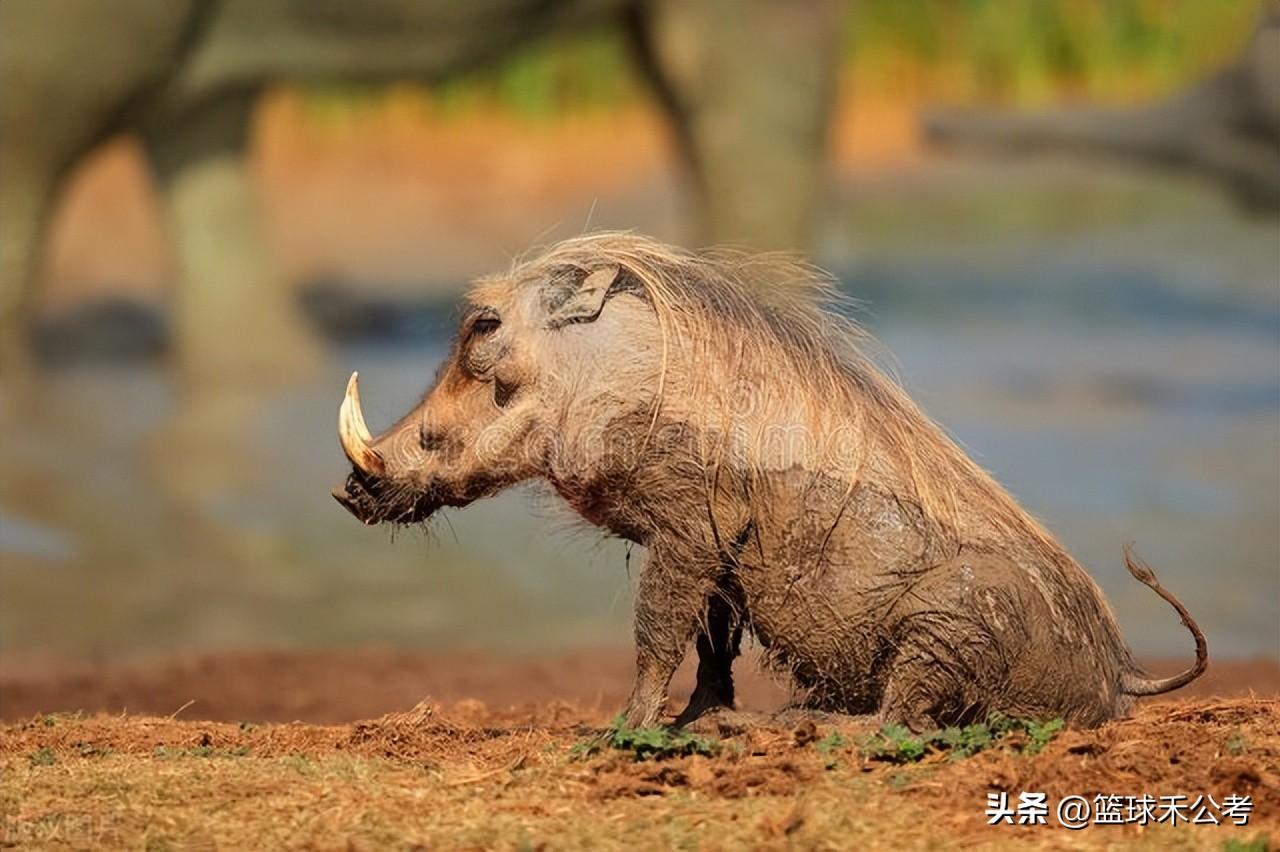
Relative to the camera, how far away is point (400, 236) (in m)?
15.1

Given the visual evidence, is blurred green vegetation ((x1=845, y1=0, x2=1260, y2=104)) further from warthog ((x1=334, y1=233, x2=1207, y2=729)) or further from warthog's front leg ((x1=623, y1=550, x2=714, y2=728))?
warthog's front leg ((x1=623, y1=550, x2=714, y2=728))

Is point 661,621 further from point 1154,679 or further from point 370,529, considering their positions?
A: point 370,529

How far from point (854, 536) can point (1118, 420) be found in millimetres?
8723

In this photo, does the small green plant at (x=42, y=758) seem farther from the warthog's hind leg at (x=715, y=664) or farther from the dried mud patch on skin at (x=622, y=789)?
the warthog's hind leg at (x=715, y=664)

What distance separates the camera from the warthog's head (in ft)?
19.0

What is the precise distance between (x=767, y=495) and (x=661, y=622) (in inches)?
15.6

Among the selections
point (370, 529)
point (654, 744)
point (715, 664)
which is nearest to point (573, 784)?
point (654, 744)

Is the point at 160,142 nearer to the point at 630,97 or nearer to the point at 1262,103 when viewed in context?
the point at 630,97

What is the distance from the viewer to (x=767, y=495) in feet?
18.7

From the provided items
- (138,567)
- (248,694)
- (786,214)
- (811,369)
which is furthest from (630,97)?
(811,369)

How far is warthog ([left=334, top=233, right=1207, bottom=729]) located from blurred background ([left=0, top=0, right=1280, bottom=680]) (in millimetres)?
3283

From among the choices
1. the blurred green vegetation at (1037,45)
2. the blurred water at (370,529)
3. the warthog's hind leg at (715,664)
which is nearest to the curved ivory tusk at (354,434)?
the warthog's hind leg at (715,664)

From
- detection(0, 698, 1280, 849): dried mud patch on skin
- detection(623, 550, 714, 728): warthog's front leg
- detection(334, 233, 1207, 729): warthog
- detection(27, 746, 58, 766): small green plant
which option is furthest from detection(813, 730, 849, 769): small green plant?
detection(27, 746, 58, 766): small green plant

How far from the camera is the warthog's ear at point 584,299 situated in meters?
5.86
